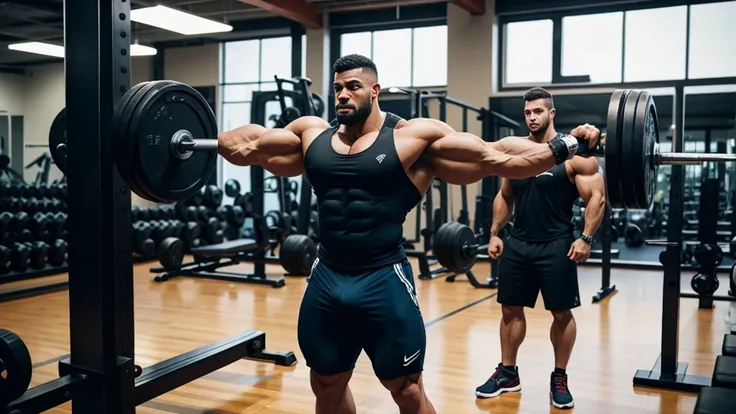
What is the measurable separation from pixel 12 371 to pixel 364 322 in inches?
45.0

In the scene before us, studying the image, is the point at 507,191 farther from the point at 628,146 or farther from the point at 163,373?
the point at 163,373

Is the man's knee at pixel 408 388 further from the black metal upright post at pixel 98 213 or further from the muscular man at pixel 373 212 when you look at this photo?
the black metal upright post at pixel 98 213

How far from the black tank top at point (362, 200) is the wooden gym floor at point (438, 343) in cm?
108

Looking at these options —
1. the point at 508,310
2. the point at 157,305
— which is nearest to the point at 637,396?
the point at 508,310

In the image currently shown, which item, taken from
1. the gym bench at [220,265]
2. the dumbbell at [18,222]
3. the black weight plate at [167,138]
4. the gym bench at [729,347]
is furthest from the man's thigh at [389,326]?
the dumbbell at [18,222]

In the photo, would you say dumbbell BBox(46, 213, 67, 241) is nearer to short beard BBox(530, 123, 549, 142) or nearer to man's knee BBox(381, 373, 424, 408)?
short beard BBox(530, 123, 549, 142)

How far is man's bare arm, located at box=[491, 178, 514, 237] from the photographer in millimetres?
3041

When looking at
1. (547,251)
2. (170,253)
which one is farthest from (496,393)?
(170,253)

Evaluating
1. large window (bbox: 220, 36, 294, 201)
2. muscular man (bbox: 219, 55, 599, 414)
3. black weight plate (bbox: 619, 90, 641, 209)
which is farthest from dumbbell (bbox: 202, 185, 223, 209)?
black weight plate (bbox: 619, 90, 641, 209)

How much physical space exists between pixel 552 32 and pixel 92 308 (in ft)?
21.5

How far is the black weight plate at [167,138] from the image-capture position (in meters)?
2.09

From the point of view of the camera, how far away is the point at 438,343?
3773 millimetres

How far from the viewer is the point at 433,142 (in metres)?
1.88

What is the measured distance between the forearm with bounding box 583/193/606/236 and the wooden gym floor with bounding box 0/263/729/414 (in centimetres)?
73
